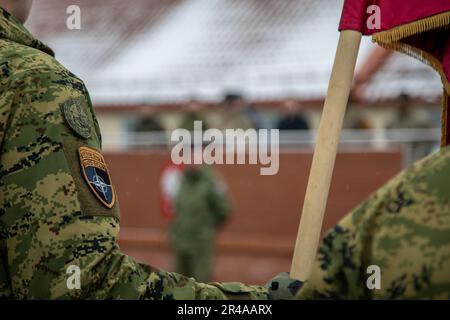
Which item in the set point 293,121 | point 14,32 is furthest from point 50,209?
point 293,121

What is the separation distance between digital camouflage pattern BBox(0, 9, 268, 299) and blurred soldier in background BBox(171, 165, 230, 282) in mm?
7079

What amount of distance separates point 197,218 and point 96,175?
716 cm

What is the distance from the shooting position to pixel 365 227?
146 cm

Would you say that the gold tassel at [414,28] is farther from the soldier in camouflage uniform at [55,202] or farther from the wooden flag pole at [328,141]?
the soldier in camouflage uniform at [55,202]

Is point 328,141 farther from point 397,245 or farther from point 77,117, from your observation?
point 397,245

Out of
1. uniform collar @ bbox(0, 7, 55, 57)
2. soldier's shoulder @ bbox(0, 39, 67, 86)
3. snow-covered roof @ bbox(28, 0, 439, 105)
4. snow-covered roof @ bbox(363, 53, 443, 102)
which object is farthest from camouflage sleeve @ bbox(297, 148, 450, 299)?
snow-covered roof @ bbox(28, 0, 439, 105)

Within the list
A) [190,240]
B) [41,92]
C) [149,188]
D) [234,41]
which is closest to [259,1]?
[234,41]

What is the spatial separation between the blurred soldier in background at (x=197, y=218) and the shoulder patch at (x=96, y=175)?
7.04 m

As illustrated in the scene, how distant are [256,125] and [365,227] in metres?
8.82

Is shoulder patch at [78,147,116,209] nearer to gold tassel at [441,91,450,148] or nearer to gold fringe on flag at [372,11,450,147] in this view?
gold fringe on flag at [372,11,450,147]

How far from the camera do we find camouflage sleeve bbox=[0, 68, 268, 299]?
6.29 ft

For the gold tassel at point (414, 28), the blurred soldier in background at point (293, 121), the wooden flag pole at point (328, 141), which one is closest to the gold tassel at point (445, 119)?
the gold tassel at point (414, 28)

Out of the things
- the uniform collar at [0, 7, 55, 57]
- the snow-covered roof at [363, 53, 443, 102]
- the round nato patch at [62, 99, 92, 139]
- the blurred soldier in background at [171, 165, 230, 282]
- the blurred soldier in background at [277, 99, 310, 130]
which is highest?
the snow-covered roof at [363, 53, 443, 102]
